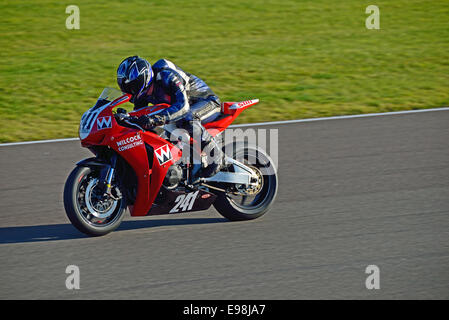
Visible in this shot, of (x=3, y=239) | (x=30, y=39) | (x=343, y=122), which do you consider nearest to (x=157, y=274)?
(x=3, y=239)

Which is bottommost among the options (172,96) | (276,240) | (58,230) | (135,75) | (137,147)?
(276,240)

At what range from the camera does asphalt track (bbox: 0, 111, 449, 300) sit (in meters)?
5.47

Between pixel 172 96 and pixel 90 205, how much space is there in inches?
→ 49.5

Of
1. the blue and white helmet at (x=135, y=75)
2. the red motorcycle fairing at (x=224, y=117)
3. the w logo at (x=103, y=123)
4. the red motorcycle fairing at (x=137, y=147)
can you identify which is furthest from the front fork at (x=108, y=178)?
the red motorcycle fairing at (x=224, y=117)

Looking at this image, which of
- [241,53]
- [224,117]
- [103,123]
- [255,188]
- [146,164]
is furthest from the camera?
[241,53]

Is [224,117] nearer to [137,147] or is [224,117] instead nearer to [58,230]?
[137,147]

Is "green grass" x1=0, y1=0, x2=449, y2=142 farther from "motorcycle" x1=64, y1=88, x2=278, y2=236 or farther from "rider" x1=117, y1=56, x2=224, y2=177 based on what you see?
"motorcycle" x1=64, y1=88, x2=278, y2=236

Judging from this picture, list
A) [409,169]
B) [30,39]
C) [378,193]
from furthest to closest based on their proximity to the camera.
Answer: [30,39], [409,169], [378,193]

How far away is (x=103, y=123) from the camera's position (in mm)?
6398

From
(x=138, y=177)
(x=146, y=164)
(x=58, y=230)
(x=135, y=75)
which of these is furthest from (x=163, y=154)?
(x=58, y=230)
